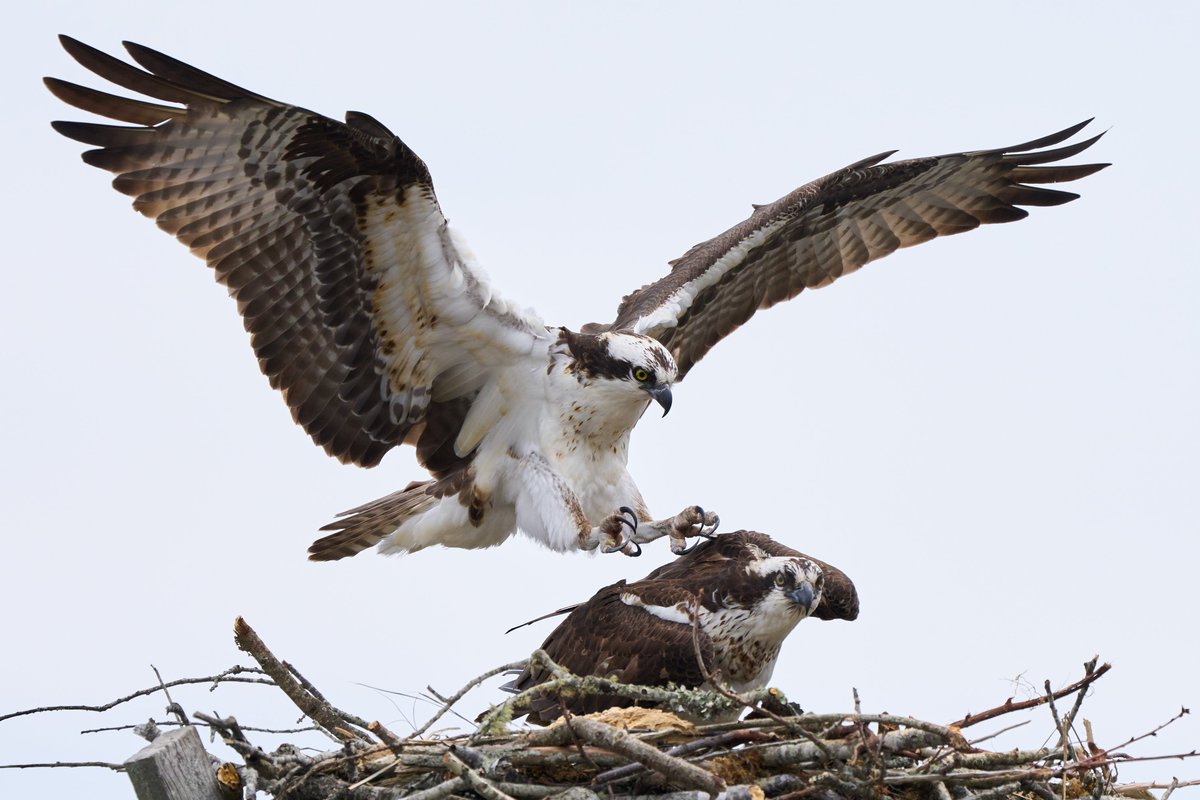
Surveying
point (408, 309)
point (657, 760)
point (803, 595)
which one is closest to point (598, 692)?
point (657, 760)

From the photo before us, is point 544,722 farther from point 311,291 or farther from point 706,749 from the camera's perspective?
point 311,291

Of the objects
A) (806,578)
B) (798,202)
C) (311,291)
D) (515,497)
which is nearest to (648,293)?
(798,202)

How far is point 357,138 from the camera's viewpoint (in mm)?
6465

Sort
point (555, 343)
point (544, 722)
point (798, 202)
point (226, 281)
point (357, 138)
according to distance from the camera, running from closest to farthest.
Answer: point (544, 722)
point (357, 138)
point (226, 281)
point (555, 343)
point (798, 202)

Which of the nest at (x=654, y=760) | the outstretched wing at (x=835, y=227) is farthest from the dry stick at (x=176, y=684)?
the outstretched wing at (x=835, y=227)

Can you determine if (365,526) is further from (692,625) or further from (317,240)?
(692,625)

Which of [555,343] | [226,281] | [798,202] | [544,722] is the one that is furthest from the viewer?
[798,202]

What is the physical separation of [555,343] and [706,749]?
2.98 m

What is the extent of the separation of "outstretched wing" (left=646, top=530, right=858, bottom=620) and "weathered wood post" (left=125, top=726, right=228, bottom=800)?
205cm

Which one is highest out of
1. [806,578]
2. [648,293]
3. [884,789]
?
[648,293]

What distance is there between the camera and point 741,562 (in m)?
6.01

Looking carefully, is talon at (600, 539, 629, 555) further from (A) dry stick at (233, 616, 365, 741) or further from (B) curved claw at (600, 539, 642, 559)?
(A) dry stick at (233, 616, 365, 741)

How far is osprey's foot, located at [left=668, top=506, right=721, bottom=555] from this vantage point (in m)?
6.88

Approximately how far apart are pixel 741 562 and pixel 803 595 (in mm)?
346
